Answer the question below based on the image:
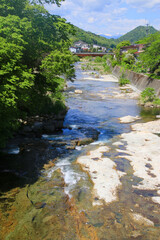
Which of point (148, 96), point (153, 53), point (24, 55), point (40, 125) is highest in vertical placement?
point (153, 53)

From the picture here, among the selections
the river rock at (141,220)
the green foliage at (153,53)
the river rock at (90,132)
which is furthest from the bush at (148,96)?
the river rock at (141,220)

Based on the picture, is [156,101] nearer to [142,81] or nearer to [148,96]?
[148,96]

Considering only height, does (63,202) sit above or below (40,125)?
below

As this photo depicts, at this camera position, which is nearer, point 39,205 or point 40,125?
point 39,205

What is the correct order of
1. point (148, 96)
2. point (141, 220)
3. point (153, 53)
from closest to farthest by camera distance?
1. point (141, 220)
2. point (148, 96)
3. point (153, 53)

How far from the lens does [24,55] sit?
12984 mm

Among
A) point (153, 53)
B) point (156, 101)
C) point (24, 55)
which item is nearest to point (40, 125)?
point (24, 55)

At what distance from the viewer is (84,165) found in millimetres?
11656

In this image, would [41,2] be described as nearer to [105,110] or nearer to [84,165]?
[84,165]

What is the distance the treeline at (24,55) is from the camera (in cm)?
950

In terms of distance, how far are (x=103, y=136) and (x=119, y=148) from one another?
3.39 metres

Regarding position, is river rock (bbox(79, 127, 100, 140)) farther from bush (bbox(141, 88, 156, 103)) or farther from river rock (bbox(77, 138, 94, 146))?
bush (bbox(141, 88, 156, 103))

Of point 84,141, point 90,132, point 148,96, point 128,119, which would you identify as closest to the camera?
point 84,141

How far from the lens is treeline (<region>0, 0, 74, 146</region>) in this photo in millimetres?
9502
